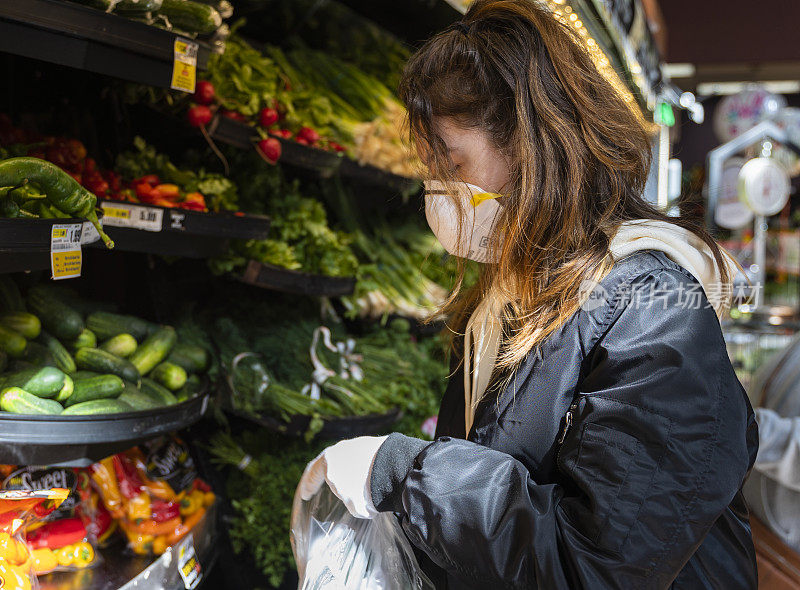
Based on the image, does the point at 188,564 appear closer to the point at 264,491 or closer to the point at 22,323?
the point at 264,491

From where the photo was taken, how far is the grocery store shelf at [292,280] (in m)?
2.17

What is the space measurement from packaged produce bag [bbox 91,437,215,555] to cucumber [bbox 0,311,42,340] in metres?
0.44

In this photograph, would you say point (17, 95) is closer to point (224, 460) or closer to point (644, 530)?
point (224, 460)

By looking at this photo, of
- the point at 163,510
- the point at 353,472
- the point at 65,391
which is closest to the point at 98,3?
the point at 65,391

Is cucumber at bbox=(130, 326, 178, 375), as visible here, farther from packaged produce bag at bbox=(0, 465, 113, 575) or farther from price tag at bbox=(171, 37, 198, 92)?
price tag at bbox=(171, 37, 198, 92)

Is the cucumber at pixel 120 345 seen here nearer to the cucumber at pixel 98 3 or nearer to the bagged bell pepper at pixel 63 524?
the bagged bell pepper at pixel 63 524

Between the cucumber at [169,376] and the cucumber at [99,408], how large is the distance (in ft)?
0.92

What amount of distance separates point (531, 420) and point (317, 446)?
162 centimetres

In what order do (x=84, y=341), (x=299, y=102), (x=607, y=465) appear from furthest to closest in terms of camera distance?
1. (x=299, y=102)
2. (x=84, y=341)
3. (x=607, y=465)

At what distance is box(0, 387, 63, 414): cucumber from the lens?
143 centimetres

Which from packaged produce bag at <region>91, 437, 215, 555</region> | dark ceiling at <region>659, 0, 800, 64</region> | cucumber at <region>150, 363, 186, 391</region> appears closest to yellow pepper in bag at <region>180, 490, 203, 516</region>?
packaged produce bag at <region>91, 437, 215, 555</region>

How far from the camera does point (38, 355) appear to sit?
1.63m

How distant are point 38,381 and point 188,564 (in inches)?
27.8

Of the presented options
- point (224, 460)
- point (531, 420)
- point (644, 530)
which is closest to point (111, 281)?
point (224, 460)
